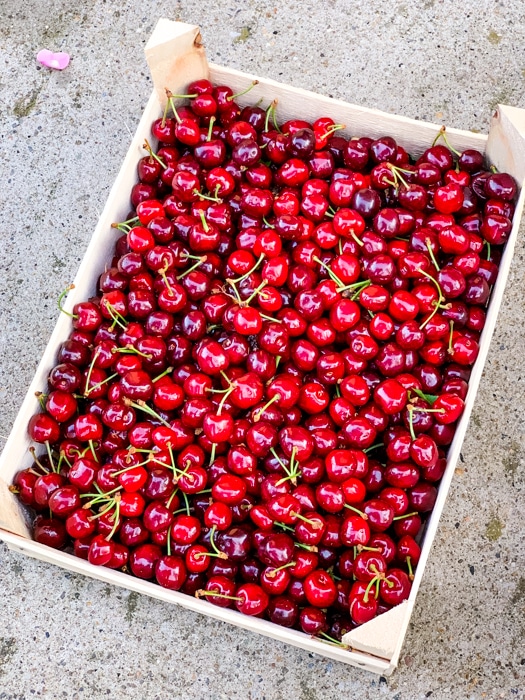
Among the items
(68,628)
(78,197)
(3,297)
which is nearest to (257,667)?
(68,628)

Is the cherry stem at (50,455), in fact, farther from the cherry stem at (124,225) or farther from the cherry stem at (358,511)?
the cherry stem at (358,511)

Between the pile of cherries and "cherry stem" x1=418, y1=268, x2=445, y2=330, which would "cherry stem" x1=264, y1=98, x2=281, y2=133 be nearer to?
the pile of cherries

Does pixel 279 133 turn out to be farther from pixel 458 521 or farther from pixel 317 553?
pixel 458 521

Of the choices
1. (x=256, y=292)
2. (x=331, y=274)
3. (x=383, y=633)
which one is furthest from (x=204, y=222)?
(x=383, y=633)

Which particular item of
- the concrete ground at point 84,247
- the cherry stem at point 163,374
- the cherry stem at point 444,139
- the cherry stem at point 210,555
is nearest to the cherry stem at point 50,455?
the cherry stem at point 163,374

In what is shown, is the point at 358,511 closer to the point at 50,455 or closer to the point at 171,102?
the point at 50,455

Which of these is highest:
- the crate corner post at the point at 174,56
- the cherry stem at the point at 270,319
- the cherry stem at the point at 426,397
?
the crate corner post at the point at 174,56
